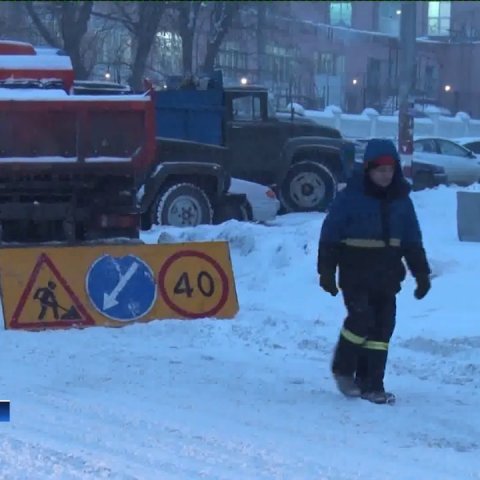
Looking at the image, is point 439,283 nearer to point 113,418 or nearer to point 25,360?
point 25,360

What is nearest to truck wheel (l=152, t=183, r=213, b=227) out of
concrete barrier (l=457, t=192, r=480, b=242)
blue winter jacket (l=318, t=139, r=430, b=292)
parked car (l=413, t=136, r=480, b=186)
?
concrete barrier (l=457, t=192, r=480, b=242)

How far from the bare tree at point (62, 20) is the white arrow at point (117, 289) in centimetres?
223

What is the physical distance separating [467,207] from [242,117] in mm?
7465

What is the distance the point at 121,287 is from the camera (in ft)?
30.4

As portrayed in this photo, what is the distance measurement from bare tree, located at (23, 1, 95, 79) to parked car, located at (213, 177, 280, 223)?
3050mm

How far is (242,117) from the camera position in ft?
63.0

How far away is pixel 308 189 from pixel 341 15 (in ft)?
32.7

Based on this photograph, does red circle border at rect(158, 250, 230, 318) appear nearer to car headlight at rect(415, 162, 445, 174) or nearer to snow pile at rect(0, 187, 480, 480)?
snow pile at rect(0, 187, 480, 480)

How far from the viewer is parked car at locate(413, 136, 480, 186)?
92.8ft

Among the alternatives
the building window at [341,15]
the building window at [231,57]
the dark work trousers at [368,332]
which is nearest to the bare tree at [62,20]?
the building window at [341,15]

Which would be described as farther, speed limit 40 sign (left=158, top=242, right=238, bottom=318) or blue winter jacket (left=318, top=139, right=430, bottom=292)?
speed limit 40 sign (left=158, top=242, right=238, bottom=318)

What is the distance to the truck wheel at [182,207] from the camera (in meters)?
16.3

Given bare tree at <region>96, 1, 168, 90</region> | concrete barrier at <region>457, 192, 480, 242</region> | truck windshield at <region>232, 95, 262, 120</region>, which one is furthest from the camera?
truck windshield at <region>232, 95, 262, 120</region>

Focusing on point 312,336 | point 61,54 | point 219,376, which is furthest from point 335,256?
point 61,54
